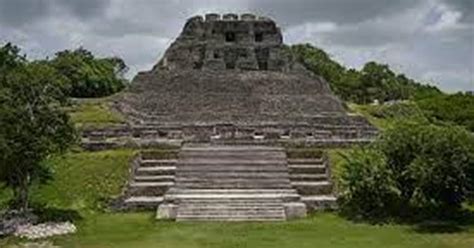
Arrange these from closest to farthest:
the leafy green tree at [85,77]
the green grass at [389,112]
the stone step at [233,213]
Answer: the stone step at [233,213] < the green grass at [389,112] < the leafy green tree at [85,77]

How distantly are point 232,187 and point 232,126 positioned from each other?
36.7 ft

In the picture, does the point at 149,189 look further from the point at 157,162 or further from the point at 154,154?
the point at 154,154

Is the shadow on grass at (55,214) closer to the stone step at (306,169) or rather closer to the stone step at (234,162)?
the stone step at (234,162)

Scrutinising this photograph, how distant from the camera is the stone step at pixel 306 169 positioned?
35469mm

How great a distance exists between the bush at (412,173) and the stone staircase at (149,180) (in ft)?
21.6

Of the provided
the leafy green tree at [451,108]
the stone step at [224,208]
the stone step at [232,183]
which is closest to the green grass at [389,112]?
the leafy green tree at [451,108]

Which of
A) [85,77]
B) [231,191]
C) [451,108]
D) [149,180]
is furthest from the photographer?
[85,77]

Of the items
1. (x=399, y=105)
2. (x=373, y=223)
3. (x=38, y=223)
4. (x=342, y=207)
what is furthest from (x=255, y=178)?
(x=399, y=105)

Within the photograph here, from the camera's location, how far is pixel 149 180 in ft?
113

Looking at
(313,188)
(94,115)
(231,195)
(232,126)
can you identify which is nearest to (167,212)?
(231,195)

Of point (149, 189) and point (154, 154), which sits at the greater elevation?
point (154, 154)

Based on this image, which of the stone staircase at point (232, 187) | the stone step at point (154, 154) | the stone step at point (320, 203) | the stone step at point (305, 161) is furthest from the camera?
the stone step at point (154, 154)

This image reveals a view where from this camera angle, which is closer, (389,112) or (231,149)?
(231,149)

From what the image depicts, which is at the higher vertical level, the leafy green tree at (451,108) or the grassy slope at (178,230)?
the leafy green tree at (451,108)
